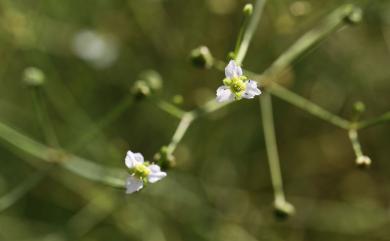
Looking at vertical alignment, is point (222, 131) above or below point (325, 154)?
below

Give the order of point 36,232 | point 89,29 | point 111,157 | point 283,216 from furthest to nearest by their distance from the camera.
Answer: point 89,29 → point 36,232 → point 111,157 → point 283,216

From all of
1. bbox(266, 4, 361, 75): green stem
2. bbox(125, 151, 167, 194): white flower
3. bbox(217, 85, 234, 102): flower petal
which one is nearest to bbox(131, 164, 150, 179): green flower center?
bbox(125, 151, 167, 194): white flower

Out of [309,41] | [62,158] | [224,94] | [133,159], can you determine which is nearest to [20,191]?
[62,158]

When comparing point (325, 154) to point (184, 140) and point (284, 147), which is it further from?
point (184, 140)

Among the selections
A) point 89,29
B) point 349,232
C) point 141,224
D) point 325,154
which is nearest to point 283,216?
point 141,224

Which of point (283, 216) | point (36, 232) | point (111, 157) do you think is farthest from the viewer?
point (36, 232)

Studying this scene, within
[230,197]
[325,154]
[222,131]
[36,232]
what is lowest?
[36,232]
